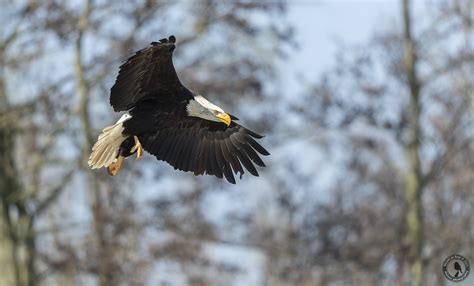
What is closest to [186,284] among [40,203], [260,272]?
[40,203]

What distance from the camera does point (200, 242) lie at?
23391mm

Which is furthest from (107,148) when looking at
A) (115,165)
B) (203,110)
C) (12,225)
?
(12,225)

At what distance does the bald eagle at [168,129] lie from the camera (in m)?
14.4

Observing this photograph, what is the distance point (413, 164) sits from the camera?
23.3 meters

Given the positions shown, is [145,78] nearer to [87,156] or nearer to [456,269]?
[456,269]

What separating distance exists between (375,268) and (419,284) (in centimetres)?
223

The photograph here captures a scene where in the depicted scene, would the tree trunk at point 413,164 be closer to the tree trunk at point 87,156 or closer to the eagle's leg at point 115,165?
the tree trunk at point 87,156

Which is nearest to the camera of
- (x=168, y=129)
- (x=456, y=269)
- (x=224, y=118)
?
(x=456, y=269)

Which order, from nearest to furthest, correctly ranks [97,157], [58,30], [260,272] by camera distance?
1. [97,157]
2. [58,30]
3. [260,272]

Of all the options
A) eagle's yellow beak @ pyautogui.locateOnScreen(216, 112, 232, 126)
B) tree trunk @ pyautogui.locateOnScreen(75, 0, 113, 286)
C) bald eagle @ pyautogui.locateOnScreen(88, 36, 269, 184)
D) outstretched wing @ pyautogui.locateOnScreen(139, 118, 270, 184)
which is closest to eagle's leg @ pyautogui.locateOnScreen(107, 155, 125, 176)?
bald eagle @ pyautogui.locateOnScreen(88, 36, 269, 184)

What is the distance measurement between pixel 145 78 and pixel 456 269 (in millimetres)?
3500

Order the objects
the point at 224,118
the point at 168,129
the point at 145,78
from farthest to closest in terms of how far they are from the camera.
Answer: the point at 168,129 → the point at 145,78 → the point at 224,118

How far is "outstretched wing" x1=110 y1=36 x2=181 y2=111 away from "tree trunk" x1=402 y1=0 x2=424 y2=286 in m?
9.01

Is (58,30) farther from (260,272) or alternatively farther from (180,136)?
(260,272)
